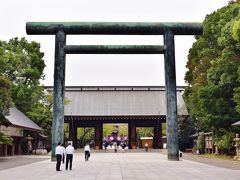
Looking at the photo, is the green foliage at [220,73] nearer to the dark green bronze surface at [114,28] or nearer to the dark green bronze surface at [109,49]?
the dark green bronze surface at [114,28]

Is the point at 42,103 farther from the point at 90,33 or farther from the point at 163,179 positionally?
the point at 163,179

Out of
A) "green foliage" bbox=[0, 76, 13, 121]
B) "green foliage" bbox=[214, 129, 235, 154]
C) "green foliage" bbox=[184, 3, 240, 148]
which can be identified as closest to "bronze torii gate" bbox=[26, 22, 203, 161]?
"green foliage" bbox=[0, 76, 13, 121]

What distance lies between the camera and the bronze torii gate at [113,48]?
25.4 meters

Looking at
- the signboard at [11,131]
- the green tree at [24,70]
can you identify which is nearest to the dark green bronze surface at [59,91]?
the signboard at [11,131]

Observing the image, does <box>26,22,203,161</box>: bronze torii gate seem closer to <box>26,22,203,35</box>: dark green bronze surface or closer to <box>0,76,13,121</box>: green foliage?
<box>26,22,203,35</box>: dark green bronze surface

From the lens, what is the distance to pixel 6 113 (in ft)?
104

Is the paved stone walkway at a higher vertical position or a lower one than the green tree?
lower

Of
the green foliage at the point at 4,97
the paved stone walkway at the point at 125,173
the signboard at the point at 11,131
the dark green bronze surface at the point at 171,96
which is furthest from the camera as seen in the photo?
the signboard at the point at 11,131

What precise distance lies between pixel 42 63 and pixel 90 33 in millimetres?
26998

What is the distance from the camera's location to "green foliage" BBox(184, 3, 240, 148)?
33.3 metres

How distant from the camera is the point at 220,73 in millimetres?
36688

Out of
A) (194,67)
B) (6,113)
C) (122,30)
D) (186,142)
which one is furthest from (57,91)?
(186,142)

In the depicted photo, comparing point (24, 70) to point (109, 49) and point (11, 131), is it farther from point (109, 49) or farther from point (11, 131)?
point (109, 49)

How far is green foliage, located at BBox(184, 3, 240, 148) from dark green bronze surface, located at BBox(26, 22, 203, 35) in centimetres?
655
